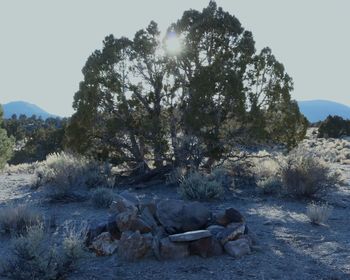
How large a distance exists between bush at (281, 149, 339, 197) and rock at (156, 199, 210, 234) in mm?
4507

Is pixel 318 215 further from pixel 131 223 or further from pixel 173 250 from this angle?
pixel 131 223

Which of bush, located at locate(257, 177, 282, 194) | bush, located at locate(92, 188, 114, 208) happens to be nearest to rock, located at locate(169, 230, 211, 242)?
bush, located at locate(92, 188, 114, 208)

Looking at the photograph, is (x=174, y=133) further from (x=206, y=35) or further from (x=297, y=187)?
(x=297, y=187)

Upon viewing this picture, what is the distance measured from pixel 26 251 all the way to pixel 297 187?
7.28 metres

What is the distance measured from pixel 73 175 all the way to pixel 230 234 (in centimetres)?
673

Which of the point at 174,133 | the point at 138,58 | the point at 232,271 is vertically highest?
the point at 138,58

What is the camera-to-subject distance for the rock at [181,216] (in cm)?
721

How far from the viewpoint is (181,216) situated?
24.0ft

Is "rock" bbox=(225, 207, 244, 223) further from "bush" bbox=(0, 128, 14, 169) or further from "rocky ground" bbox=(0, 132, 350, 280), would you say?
"bush" bbox=(0, 128, 14, 169)

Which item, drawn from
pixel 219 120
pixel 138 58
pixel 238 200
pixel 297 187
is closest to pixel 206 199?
pixel 238 200

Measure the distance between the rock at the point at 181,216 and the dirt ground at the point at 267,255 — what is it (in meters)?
0.71

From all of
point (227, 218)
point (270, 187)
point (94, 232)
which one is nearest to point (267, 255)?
point (227, 218)

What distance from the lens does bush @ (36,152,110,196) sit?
11961 millimetres

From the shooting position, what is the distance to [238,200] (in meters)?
11.3
